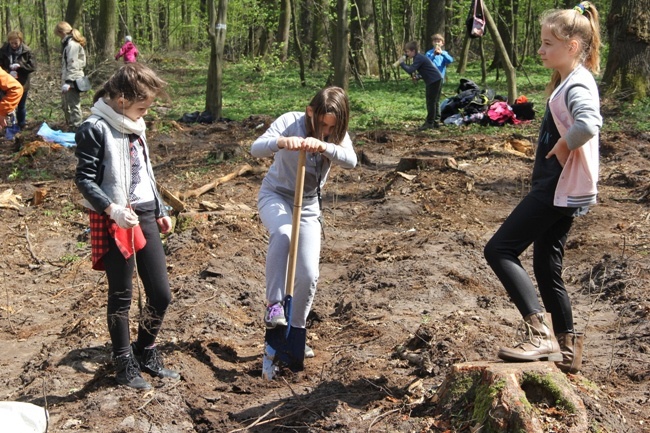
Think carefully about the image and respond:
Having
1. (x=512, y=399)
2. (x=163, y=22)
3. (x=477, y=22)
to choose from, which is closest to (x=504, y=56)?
(x=477, y=22)

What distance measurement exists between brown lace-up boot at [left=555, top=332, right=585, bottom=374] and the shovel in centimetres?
154

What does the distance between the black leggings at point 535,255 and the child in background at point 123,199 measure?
1.89 meters

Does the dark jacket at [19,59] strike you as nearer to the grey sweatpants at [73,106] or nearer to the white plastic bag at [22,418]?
the grey sweatpants at [73,106]

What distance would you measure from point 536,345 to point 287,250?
5.10 feet

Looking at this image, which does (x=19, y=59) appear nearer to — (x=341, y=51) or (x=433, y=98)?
(x=341, y=51)

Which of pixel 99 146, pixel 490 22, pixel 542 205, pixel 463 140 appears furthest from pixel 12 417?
pixel 490 22

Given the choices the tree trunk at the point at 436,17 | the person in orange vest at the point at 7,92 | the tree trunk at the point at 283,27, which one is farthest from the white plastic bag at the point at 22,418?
the tree trunk at the point at 283,27

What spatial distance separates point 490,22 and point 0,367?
40.9 ft

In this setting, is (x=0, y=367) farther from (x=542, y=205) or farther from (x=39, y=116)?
(x=39, y=116)

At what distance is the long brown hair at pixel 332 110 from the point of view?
4594 millimetres

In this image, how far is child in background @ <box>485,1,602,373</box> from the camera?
3785mm

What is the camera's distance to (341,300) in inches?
266

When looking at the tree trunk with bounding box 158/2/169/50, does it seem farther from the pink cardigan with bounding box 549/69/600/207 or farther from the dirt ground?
the pink cardigan with bounding box 549/69/600/207

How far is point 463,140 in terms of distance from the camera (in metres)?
13.6
